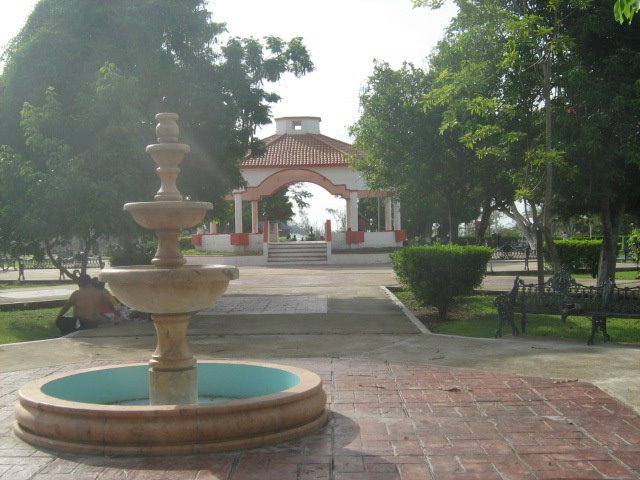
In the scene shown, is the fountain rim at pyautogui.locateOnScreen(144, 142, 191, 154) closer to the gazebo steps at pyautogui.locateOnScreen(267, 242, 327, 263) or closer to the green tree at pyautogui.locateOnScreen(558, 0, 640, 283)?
the green tree at pyautogui.locateOnScreen(558, 0, 640, 283)

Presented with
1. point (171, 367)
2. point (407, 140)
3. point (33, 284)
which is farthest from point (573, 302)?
point (33, 284)

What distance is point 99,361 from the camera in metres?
9.30

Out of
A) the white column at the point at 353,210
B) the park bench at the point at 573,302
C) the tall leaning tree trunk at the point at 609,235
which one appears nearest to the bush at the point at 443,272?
the park bench at the point at 573,302

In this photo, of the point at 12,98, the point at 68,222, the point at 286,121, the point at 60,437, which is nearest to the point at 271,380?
the point at 60,437

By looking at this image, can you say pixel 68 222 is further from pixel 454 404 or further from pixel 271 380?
pixel 454 404

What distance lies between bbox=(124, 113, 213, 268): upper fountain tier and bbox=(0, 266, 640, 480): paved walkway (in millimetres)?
1910

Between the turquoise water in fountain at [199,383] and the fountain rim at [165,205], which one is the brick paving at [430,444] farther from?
the fountain rim at [165,205]

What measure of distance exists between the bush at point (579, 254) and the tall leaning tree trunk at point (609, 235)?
10.8 m

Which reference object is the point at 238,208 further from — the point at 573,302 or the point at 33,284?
the point at 573,302

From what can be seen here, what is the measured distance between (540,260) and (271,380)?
33.4 feet

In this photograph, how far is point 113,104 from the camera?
13.7 m

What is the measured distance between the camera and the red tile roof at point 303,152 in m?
→ 39.4

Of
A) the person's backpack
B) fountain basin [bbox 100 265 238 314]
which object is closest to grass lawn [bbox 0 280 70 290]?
the person's backpack

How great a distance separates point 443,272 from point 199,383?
7108 millimetres
